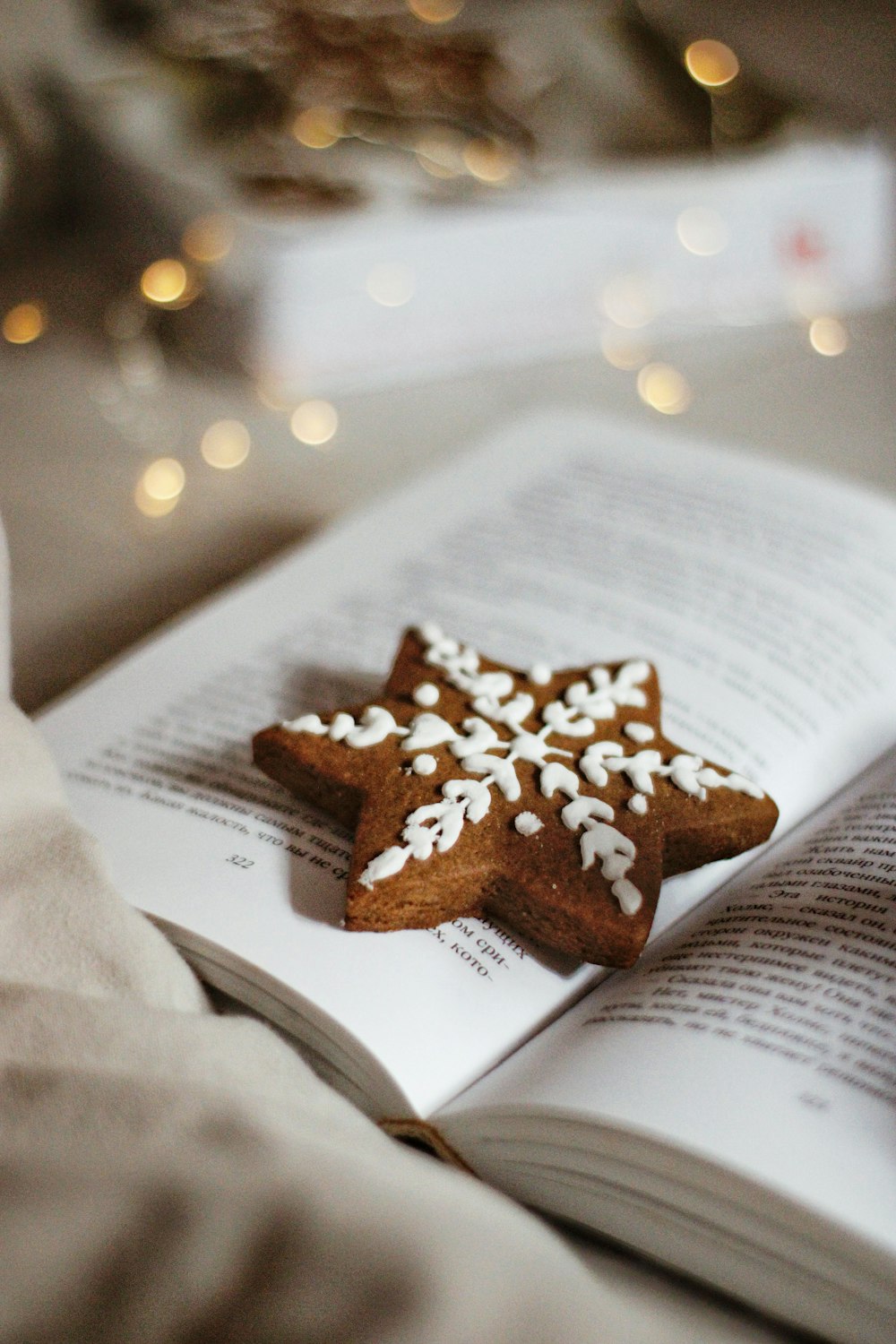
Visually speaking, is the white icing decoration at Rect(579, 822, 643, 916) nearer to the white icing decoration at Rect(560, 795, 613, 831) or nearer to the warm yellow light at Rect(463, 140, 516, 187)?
the white icing decoration at Rect(560, 795, 613, 831)

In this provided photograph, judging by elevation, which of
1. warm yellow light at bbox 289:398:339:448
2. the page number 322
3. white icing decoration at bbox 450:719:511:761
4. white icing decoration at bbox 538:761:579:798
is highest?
warm yellow light at bbox 289:398:339:448

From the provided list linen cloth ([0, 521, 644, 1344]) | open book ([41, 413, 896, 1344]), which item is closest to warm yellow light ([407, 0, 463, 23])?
open book ([41, 413, 896, 1344])

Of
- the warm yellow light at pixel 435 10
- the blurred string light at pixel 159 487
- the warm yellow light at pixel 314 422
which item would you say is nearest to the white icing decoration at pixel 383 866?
the blurred string light at pixel 159 487

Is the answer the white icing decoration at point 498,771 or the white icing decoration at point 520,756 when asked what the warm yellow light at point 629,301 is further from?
the white icing decoration at point 498,771

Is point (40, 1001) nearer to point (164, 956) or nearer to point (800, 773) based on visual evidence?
point (164, 956)

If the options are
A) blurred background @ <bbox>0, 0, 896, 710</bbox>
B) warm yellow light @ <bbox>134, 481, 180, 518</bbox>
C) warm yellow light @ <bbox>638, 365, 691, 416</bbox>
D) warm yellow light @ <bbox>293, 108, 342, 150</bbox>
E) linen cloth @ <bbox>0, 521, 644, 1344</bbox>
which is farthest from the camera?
warm yellow light @ <bbox>293, 108, 342, 150</bbox>

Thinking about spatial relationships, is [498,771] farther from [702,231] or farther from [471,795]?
[702,231]

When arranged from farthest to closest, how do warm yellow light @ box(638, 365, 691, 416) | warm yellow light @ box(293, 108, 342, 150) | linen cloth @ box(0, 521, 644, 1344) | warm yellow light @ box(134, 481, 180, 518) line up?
warm yellow light @ box(293, 108, 342, 150)
warm yellow light @ box(638, 365, 691, 416)
warm yellow light @ box(134, 481, 180, 518)
linen cloth @ box(0, 521, 644, 1344)
